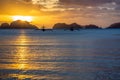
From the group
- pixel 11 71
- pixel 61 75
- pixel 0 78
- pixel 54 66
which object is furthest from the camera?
pixel 54 66

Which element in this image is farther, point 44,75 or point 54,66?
point 54,66

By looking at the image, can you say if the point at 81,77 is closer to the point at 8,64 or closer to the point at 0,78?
the point at 0,78

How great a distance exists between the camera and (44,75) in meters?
24.2

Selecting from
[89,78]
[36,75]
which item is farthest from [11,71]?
[89,78]

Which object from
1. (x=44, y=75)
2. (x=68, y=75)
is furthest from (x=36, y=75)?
(x=68, y=75)

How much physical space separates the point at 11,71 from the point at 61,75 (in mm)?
4304

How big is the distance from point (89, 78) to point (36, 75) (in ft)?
12.9

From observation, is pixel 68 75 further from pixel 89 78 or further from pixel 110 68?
pixel 110 68

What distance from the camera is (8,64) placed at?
30.5 meters

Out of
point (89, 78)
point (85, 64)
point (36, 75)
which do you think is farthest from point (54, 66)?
point (89, 78)

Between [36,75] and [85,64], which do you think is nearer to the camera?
[36,75]

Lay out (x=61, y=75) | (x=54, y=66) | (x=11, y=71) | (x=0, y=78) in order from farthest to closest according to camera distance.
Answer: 1. (x=54, y=66)
2. (x=11, y=71)
3. (x=61, y=75)
4. (x=0, y=78)

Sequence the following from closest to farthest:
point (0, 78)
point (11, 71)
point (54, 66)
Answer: point (0, 78), point (11, 71), point (54, 66)

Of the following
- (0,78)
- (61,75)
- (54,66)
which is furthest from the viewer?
(54,66)
